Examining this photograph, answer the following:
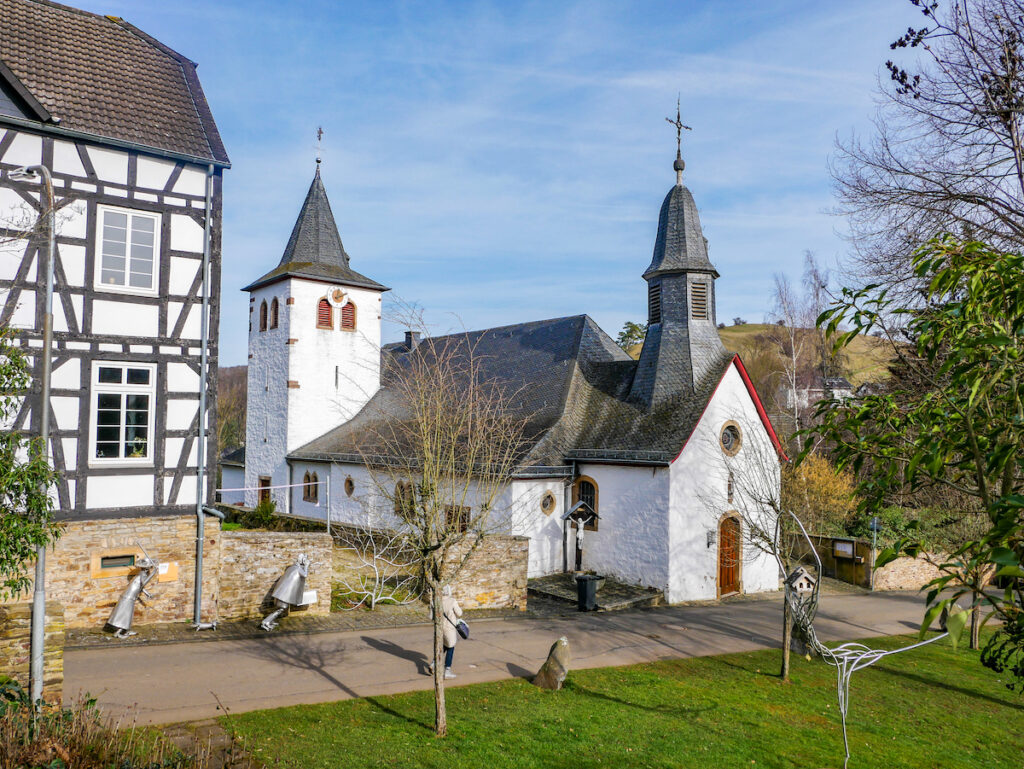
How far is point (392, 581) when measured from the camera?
57.4 ft

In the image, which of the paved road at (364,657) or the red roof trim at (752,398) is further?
the red roof trim at (752,398)

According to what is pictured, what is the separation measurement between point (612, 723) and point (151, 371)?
9916mm

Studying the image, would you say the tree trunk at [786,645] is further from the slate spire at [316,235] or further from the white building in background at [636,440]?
the slate spire at [316,235]

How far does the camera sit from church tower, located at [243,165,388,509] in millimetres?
27328

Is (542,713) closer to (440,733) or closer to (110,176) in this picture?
(440,733)

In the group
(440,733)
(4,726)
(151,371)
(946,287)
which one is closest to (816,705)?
(440,733)

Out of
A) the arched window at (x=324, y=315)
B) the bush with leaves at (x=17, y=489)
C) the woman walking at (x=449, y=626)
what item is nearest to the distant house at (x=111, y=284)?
the bush with leaves at (x=17, y=489)

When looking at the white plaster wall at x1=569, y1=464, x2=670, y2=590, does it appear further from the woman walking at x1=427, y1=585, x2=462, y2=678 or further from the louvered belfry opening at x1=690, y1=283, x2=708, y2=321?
the woman walking at x1=427, y1=585, x2=462, y2=678

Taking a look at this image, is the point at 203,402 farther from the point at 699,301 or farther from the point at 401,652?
the point at 699,301

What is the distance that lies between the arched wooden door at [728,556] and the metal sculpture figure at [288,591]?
11.4 metres

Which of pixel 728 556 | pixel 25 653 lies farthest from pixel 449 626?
pixel 728 556

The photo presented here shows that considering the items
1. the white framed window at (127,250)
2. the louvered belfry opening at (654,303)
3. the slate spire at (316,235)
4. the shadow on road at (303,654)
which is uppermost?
the slate spire at (316,235)

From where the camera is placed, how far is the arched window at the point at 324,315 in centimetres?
2786

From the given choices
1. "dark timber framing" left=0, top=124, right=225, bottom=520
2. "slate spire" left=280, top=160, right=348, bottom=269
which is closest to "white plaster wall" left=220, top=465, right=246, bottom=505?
"slate spire" left=280, top=160, right=348, bottom=269
